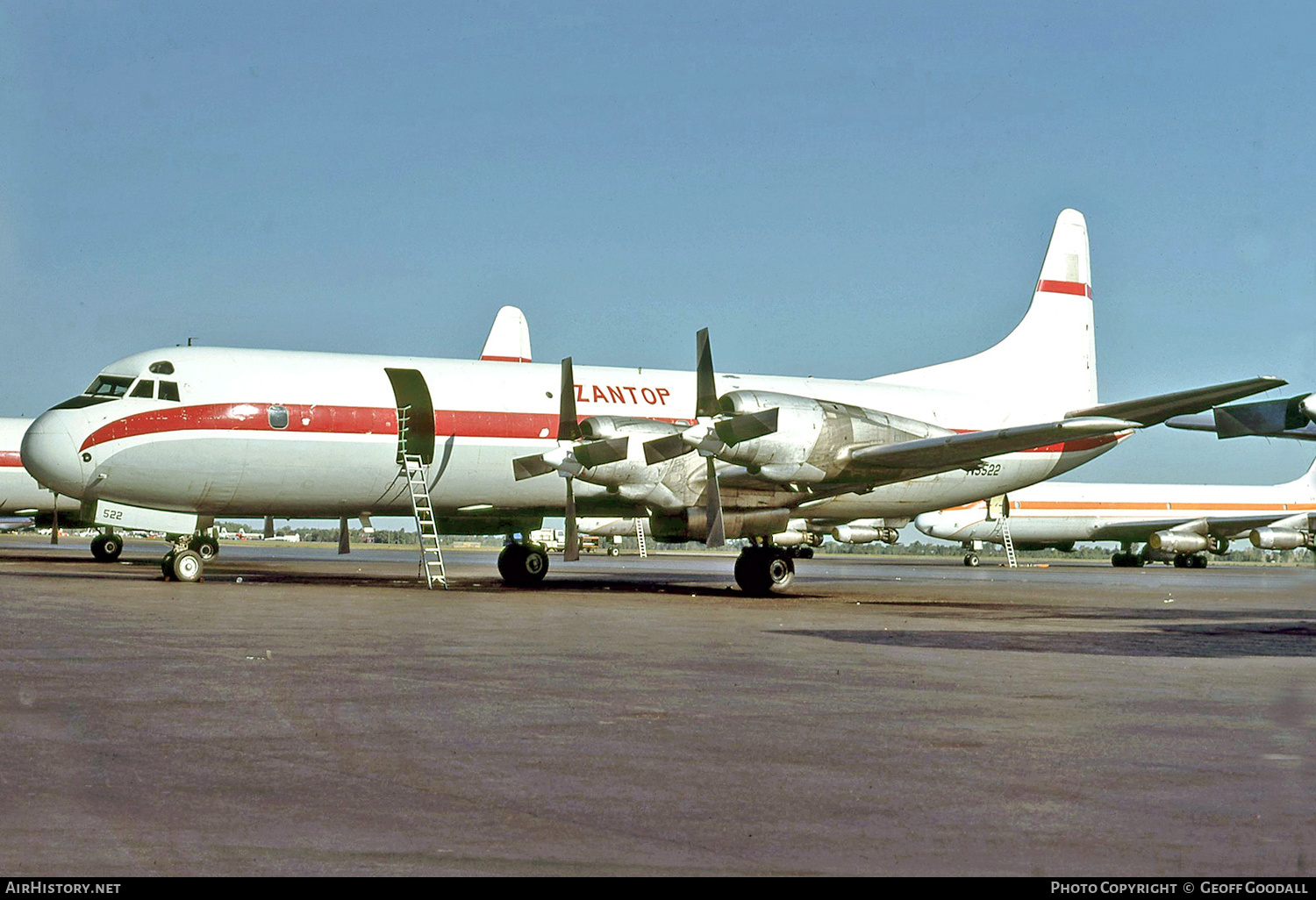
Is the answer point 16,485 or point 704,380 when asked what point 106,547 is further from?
point 704,380

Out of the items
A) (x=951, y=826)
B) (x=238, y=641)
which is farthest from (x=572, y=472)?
(x=951, y=826)

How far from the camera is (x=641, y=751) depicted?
7.39 metres

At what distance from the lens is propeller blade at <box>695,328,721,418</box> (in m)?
24.7

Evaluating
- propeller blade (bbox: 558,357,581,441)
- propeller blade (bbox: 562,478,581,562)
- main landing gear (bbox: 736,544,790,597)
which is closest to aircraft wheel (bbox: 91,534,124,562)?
propeller blade (bbox: 562,478,581,562)

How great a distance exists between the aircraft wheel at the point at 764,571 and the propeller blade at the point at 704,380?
3.55m

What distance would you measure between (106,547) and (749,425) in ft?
100

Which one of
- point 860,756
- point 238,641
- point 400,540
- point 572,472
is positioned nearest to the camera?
point 860,756

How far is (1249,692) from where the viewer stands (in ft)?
33.8

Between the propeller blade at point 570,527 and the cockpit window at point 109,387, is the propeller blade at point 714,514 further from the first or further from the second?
the cockpit window at point 109,387

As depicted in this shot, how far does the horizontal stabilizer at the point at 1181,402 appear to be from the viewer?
69.1 ft

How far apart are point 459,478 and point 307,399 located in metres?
3.66

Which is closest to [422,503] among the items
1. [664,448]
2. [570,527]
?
[570,527]

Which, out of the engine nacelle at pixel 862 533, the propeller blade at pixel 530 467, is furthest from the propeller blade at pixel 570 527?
the engine nacelle at pixel 862 533

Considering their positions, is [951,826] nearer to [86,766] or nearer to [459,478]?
[86,766]
